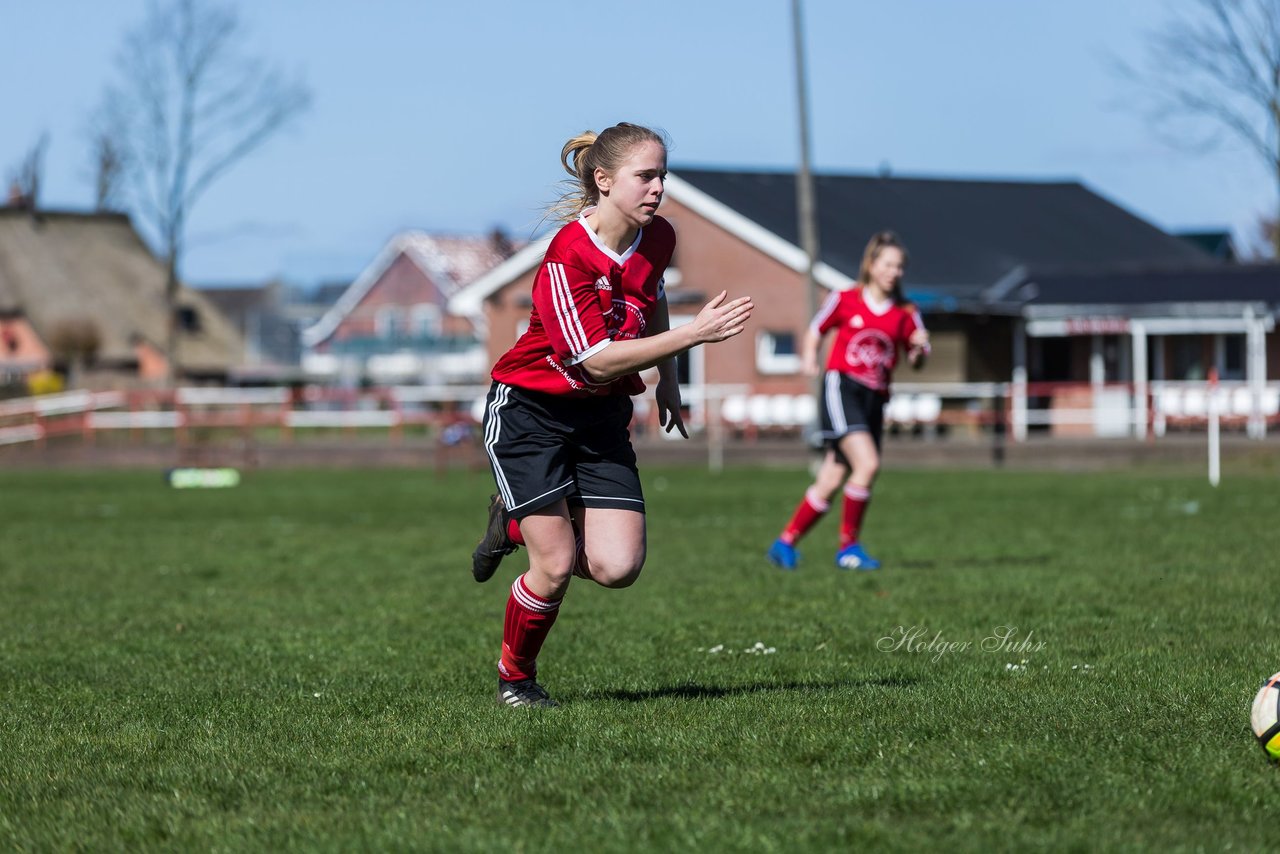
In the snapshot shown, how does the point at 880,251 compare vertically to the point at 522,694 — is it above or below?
above

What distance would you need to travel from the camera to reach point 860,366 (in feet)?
37.8

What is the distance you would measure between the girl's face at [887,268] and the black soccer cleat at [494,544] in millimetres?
5215

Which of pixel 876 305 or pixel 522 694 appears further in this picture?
pixel 876 305

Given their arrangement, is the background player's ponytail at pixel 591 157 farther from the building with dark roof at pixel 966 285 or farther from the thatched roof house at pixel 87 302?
the thatched roof house at pixel 87 302

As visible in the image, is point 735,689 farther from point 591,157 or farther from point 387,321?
point 387,321

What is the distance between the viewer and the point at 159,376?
8006cm

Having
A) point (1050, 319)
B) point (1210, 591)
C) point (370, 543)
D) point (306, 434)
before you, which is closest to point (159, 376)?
point (306, 434)

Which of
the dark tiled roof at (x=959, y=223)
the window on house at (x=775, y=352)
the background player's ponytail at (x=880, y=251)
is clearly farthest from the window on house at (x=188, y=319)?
the background player's ponytail at (x=880, y=251)

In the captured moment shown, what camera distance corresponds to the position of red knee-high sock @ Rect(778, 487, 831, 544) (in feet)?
38.2

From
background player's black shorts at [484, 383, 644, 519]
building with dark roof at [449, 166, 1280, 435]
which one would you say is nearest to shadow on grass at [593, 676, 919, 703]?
background player's black shorts at [484, 383, 644, 519]

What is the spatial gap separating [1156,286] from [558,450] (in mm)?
34981

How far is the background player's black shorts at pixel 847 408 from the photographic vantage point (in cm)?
1155

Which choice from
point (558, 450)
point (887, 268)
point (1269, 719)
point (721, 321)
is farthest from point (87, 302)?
point (1269, 719)

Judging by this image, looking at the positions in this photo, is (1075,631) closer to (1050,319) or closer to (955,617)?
(955,617)
